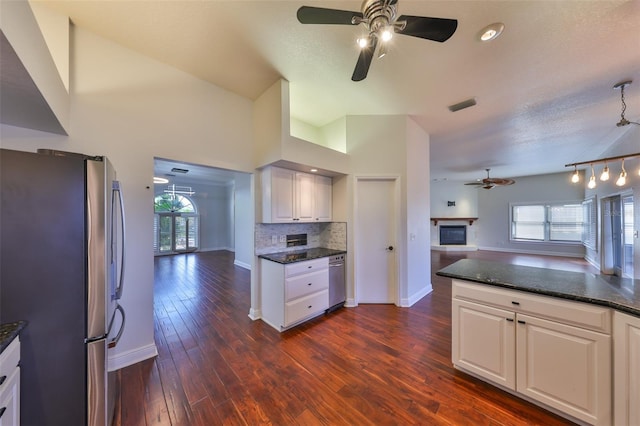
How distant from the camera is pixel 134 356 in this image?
7.30 feet

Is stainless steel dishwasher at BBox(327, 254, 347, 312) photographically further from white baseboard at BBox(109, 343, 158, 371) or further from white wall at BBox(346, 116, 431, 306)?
white baseboard at BBox(109, 343, 158, 371)

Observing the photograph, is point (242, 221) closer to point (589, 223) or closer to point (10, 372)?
point (10, 372)

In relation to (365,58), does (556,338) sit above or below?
below

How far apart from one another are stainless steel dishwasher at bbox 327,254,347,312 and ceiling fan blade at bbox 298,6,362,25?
8.99ft

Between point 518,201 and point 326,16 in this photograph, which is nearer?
point 326,16

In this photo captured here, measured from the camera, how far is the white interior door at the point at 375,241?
3662 millimetres

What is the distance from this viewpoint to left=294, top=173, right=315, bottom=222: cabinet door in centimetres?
339

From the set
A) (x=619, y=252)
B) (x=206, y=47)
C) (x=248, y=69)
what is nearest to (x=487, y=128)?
(x=248, y=69)

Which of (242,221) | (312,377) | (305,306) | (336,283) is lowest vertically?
(312,377)

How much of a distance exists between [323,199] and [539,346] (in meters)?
2.92

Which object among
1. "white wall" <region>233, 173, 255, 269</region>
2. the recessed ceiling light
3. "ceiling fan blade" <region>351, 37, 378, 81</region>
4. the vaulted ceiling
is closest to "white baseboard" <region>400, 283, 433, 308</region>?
the vaulted ceiling

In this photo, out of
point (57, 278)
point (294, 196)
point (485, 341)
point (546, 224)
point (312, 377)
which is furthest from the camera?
point (546, 224)

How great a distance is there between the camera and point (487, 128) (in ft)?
12.9

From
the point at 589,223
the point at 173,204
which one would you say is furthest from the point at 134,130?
the point at 589,223
